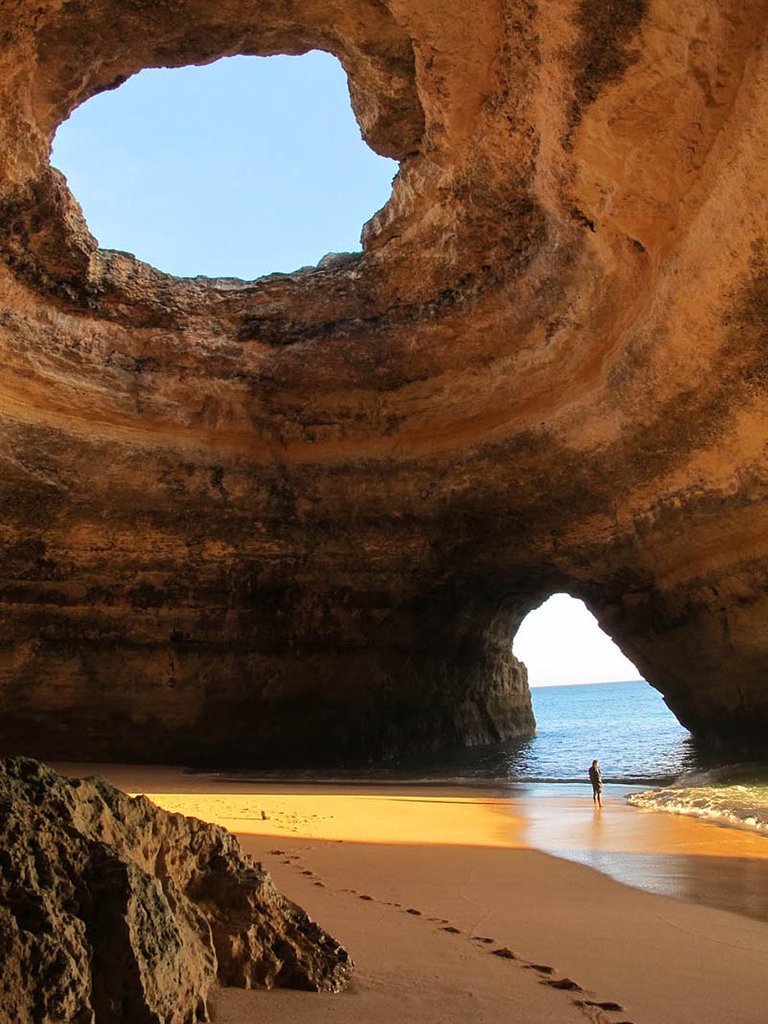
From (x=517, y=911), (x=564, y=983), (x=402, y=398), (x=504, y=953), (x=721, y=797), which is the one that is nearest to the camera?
(x=564, y=983)

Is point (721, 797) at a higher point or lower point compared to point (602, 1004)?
lower

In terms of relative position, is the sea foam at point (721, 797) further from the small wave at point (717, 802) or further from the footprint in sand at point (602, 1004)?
the footprint in sand at point (602, 1004)

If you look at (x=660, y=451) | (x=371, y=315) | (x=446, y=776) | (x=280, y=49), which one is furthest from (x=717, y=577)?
(x=280, y=49)

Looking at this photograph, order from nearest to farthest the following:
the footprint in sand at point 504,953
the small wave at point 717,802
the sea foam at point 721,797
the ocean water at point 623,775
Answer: the footprint in sand at point 504,953 < the small wave at point 717,802 < the sea foam at point 721,797 < the ocean water at point 623,775

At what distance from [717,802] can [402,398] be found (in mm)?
6236

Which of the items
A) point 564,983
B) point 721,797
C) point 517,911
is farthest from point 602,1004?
point 721,797

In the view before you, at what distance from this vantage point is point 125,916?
1.77 metres

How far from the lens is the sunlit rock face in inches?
265

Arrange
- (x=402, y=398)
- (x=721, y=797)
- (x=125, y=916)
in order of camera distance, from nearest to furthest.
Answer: (x=125, y=916), (x=721, y=797), (x=402, y=398)

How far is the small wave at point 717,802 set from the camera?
21.6 feet

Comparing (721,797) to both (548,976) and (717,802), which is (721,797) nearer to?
(717,802)

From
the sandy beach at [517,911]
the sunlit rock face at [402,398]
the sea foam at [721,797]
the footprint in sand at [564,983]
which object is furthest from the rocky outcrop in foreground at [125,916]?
the sunlit rock face at [402,398]

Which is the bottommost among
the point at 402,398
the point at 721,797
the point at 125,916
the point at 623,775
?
the point at 623,775

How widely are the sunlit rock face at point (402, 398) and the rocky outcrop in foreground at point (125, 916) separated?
5.73m
